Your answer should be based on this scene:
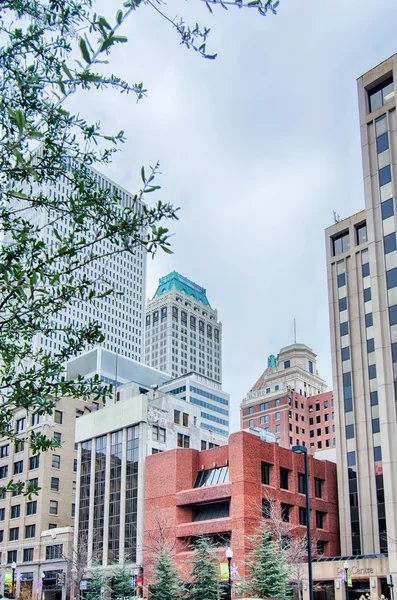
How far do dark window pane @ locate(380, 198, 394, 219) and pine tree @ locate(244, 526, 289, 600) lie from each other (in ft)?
103

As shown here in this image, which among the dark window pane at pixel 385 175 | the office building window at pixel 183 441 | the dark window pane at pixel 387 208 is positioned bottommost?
the office building window at pixel 183 441

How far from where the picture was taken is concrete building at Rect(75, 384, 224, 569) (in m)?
75.4

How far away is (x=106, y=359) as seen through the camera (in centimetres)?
16188

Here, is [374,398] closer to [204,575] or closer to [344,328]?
[344,328]

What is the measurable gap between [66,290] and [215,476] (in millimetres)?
60477

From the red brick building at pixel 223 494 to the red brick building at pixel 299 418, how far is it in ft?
265

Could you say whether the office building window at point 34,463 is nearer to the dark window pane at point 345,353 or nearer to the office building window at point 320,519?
the office building window at point 320,519

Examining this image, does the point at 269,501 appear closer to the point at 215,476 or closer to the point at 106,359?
the point at 215,476

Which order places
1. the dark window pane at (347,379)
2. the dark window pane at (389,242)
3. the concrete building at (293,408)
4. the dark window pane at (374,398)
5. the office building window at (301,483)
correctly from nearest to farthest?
the dark window pane at (389,242), the office building window at (301,483), the dark window pane at (374,398), the dark window pane at (347,379), the concrete building at (293,408)

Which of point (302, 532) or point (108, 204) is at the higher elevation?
point (108, 204)

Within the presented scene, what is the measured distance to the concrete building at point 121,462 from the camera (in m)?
75.4

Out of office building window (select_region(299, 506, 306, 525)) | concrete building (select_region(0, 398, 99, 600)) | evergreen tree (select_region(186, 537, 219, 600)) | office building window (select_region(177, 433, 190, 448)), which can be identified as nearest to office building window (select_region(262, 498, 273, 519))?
office building window (select_region(299, 506, 306, 525))

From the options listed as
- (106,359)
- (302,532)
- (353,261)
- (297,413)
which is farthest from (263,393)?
(302,532)

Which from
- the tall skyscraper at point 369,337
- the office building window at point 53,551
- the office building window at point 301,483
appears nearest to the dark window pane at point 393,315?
the tall skyscraper at point 369,337
